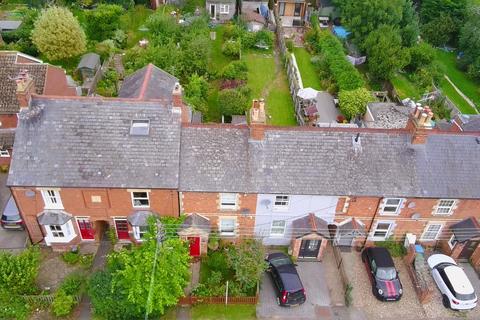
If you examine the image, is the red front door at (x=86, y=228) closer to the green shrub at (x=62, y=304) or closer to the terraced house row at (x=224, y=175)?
the terraced house row at (x=224, y=175)

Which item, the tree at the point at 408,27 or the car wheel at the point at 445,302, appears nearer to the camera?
the car wheel at the point at 445,302

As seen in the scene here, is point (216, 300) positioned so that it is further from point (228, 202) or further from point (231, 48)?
point (231, 48)

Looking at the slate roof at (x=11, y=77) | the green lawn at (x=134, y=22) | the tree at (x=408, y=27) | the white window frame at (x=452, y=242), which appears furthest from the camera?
the tree at (x=408, y=27)

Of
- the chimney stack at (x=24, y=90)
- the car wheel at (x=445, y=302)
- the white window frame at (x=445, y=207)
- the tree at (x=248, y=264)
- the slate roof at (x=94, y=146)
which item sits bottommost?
the car wheel at (x=445, y=302)

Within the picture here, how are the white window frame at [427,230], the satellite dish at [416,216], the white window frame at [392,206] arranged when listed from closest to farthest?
the white window frame at [392,206] → the satellite dish at [416,216] → the white window frame at [427,230]

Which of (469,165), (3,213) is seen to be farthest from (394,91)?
(3,213)

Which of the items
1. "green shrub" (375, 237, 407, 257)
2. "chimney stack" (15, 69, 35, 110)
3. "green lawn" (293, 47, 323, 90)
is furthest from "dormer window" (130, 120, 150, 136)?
"green lawn" (293, 47, 323, 90)

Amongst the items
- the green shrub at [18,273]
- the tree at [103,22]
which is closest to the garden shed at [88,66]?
the tree at [103,22]

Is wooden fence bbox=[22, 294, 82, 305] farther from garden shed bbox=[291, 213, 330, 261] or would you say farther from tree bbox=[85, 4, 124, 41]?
tree bbox=[85, 4, 124, 41]
